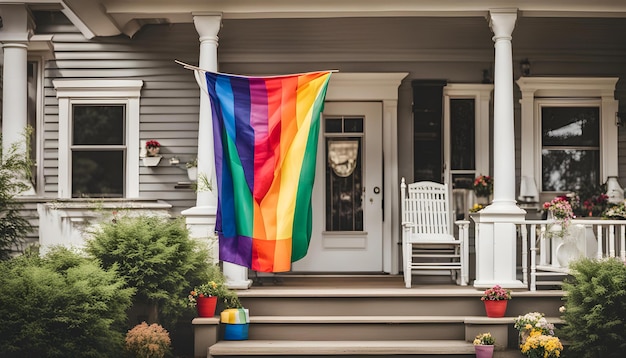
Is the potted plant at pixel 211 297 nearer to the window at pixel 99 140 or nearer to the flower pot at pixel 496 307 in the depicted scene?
the flower pot at pixel 496 307

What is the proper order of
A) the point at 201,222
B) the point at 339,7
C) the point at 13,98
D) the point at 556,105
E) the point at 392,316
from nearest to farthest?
the point at 392,316
the point at 201,222
the point at 339,7
the point at 13,98
the point at 556,105

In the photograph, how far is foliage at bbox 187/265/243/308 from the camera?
743cm

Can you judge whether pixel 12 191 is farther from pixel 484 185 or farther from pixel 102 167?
pixel 484 185

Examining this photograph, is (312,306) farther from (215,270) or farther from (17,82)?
(17,82)

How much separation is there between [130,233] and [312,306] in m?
1.85

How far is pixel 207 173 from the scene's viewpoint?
809cm

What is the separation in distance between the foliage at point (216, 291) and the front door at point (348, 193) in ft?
7.17

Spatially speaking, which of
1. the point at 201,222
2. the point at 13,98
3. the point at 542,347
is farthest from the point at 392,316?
the point at 13,98

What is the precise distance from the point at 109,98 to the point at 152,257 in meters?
3.28

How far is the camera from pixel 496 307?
753 cm

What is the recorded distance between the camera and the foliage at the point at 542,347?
6.77 m

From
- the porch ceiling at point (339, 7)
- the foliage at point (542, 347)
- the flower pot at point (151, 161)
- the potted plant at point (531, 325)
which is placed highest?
the porch ceiling at point (339, 7)

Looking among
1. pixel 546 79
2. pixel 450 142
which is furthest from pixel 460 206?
pixel 546 79

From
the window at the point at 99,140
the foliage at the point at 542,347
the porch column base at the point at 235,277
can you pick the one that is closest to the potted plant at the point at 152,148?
the window at the point at 99,140
